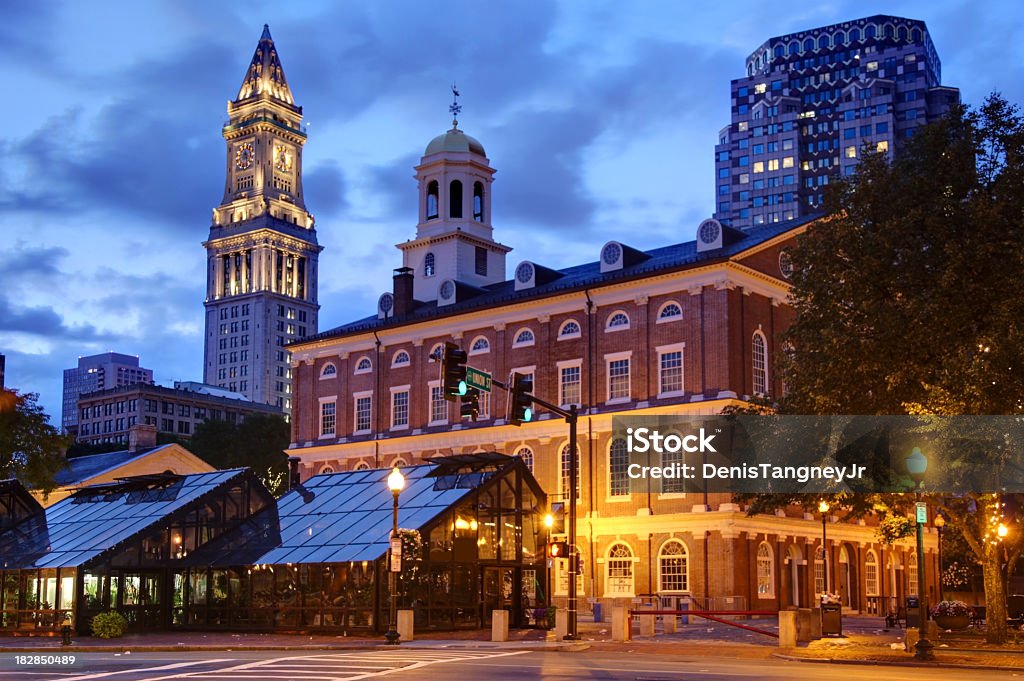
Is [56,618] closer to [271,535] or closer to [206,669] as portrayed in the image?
[271,535]

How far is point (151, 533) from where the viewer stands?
47.2 meters

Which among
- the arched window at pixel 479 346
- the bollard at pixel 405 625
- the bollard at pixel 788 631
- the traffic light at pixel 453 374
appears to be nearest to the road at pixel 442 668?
the bollard at pixel 788 631

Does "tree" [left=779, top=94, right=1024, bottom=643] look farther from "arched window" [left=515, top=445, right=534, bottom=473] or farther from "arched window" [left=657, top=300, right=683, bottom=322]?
"arched window" [left=515, top=445, right=534, bottom=473]

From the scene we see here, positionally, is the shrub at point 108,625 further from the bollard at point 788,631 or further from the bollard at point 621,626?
the bollard at point 788,631

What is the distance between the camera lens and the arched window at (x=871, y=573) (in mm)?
71731

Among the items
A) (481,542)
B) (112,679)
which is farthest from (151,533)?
(112,679)

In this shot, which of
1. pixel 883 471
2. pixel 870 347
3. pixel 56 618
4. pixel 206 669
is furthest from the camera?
pixel 56 618

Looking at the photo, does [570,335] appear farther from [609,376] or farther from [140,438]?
[140,438]

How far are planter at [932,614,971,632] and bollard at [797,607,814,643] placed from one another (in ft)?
23.0

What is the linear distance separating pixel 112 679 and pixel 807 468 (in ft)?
76.9

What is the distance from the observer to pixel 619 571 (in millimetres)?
65312

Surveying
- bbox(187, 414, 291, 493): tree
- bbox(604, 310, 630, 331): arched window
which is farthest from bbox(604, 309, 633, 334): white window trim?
bbox(187, 414, 291, 493): tree

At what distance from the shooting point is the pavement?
32.3 m

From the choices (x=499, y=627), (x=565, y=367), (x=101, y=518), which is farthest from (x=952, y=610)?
(x=101, y=518)
